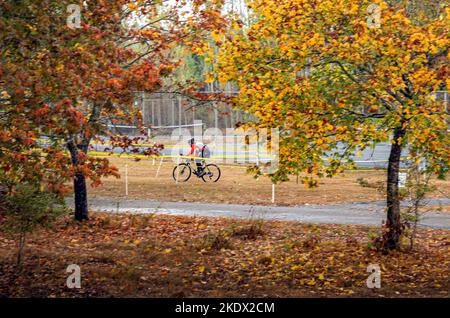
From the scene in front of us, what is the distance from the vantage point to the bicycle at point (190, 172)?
22.2 m

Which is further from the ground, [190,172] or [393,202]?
[190,172]

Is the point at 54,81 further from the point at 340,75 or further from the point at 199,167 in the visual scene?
the point at 199,167

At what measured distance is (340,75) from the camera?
33.8 ft

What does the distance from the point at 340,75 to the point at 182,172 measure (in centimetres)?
1276

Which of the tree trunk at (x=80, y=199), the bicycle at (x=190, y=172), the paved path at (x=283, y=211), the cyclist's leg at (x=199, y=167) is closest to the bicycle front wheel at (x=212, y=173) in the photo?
the bicycle at (x=190, y=172)

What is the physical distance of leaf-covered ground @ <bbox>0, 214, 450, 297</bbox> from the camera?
380 inches

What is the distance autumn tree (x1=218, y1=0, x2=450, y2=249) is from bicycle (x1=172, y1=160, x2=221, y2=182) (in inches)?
476

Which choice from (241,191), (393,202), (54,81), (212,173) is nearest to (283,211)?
(241,191)

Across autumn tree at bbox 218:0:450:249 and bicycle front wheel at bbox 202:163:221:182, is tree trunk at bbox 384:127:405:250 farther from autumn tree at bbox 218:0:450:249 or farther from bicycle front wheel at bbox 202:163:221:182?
bicycle front wheel at bbox 202:163:221:182

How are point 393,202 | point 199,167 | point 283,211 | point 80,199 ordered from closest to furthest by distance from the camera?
point 393,202 → point 80,199 → point 283,211 → point 199,167

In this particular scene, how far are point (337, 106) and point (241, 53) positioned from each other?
5.83ft

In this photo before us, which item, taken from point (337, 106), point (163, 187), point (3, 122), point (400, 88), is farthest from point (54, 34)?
point (163, 187)

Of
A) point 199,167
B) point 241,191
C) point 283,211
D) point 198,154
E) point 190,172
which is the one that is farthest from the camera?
point 198,154

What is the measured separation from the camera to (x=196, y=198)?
19000 millimetres
